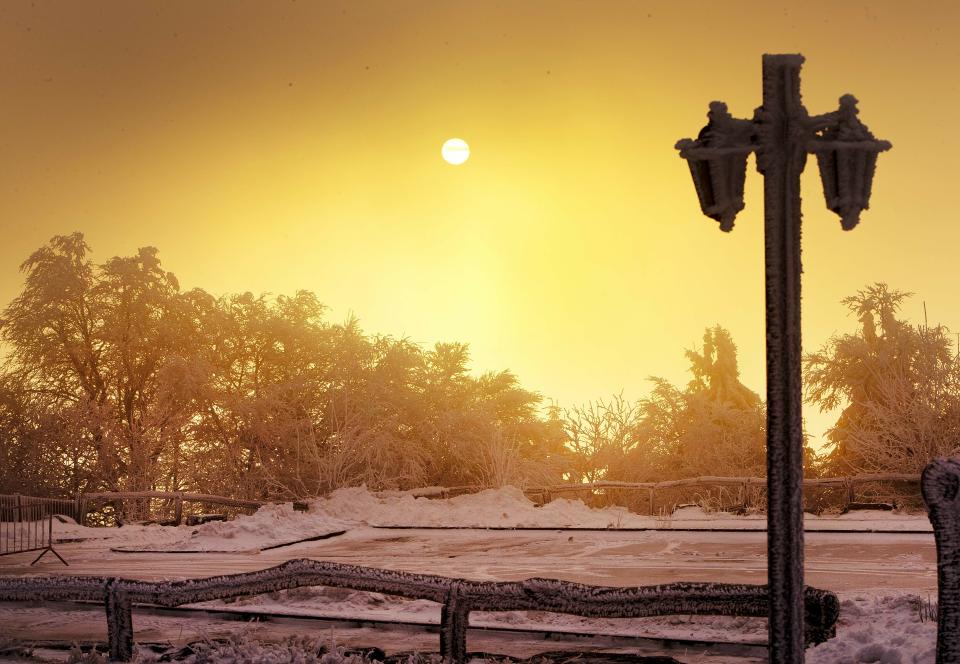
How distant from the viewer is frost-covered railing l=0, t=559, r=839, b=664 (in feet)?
24.5

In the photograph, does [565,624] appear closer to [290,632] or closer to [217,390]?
[290,632]

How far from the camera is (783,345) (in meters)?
5.12

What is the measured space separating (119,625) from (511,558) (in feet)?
30.2

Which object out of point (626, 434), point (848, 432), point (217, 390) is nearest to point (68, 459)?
point (217, 390)

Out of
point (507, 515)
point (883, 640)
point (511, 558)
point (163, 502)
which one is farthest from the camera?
point (163, 502)

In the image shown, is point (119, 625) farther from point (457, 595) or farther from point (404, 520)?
point (404, 520)

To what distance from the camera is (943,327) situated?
32.9m

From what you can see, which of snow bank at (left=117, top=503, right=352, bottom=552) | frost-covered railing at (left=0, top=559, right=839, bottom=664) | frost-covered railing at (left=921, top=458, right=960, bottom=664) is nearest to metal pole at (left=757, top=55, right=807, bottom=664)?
frost-covered railing at (left=921, top=458, right=960, bottom=664)

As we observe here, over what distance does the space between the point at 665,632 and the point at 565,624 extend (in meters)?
1.25

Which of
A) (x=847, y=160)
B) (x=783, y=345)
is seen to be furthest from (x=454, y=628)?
(x=847, y=160)

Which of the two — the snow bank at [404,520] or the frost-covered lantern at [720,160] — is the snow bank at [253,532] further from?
the frost-covered lantern at [720,160]

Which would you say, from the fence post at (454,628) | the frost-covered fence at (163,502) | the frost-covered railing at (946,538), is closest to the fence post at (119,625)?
the fence post at (454,628)

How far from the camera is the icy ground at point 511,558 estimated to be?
9086mm

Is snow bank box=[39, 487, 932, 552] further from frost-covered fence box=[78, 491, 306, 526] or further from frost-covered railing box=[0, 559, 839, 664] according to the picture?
frost-covered railing box=[0, 559, 839, 664]
